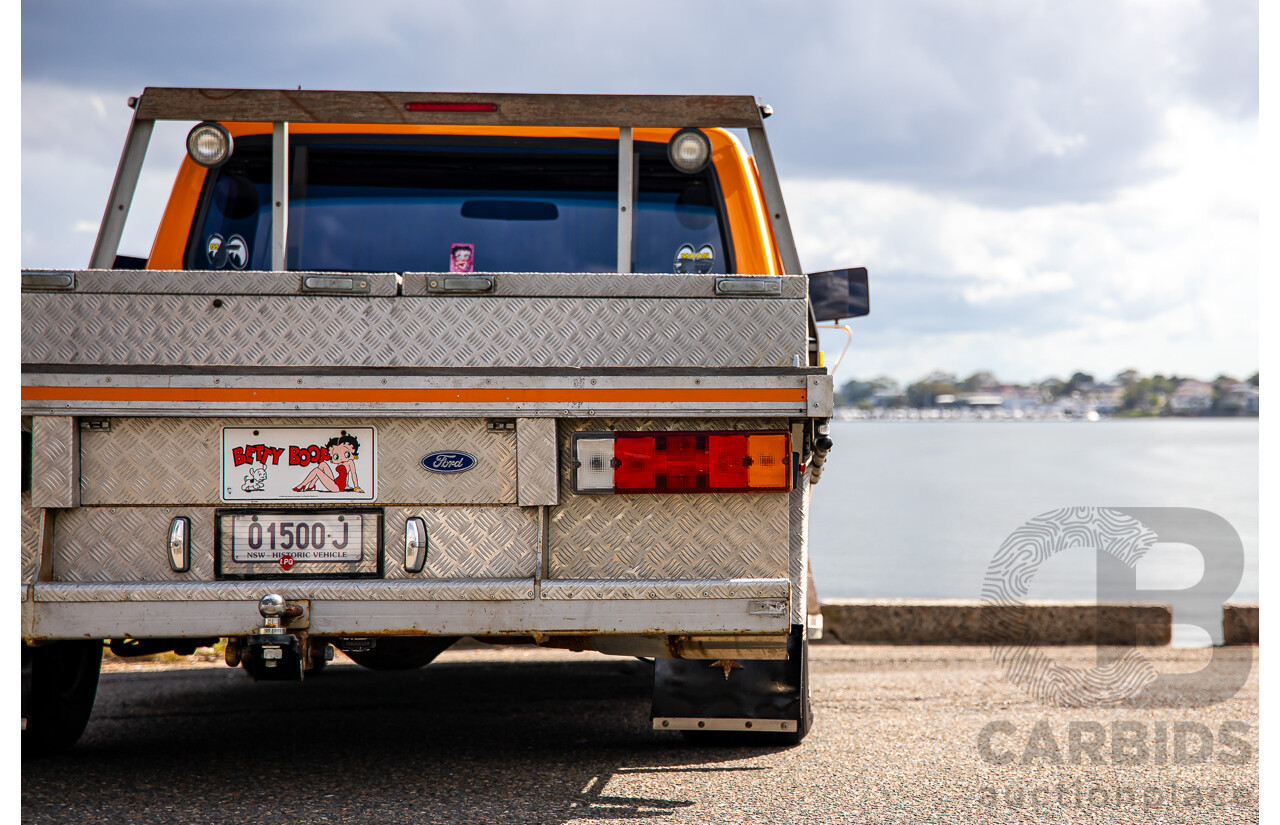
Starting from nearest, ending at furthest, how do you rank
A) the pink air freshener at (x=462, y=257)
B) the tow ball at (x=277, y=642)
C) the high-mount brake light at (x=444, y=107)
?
the tow ball at (x=277, y=642)
the high-mount brake light at (x=444, y=107)
the pink air freshener at (x=462, y=257)

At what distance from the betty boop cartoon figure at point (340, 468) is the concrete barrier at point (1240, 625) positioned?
643 centimetres

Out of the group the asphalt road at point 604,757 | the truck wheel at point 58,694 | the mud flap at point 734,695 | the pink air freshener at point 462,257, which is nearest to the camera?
the asphalt road at point 604,757

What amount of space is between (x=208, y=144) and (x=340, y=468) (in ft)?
4.41

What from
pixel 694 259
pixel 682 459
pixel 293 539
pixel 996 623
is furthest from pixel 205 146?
pixel 996 623

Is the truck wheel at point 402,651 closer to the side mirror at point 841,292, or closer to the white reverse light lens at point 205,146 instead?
the white reverse light lens at point 205,146

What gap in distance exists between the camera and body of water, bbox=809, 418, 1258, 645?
534 inches

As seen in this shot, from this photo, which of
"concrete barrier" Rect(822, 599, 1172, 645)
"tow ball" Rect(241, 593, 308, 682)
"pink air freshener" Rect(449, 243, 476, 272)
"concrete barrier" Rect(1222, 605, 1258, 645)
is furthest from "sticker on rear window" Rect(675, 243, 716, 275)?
"concrete barrier" Rect(1222, 605, 1258, 645)

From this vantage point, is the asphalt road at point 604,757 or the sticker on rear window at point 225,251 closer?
the asphalt road at point 604,757

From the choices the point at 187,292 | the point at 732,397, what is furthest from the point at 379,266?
the point at 732,397

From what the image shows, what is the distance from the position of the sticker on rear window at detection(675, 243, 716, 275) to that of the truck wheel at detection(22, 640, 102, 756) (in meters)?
2.77

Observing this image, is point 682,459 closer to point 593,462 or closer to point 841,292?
point 593,462

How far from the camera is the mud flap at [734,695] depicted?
14.8 ft

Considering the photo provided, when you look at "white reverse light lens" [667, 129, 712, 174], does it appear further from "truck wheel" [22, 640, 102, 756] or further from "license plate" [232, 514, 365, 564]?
"truck wheel" [22, 640, 102, 756]

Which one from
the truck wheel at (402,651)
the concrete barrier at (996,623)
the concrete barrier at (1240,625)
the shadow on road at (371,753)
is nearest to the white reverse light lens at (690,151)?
the truck wheel at (402,651)
